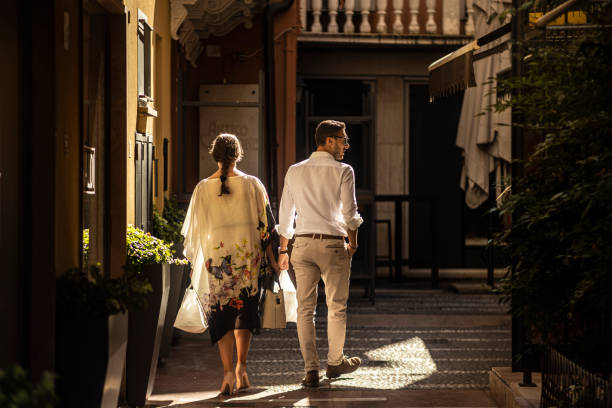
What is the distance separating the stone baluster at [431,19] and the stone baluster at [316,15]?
5.58ft

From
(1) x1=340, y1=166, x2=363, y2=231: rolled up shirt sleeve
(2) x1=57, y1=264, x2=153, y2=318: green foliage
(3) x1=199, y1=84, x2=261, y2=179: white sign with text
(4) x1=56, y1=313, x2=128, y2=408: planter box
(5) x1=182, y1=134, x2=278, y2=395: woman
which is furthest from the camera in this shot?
(3) x1=199, y1=84, x2=261, y2=179: white sign with text

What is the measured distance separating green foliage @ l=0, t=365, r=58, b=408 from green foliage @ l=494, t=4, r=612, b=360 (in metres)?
2.42

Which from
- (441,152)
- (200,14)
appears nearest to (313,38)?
(441,152)

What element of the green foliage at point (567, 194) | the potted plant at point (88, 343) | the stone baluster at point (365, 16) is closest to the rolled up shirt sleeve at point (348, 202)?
the green foliage at point (567, 194)

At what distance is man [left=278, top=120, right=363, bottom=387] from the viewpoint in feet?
22.3

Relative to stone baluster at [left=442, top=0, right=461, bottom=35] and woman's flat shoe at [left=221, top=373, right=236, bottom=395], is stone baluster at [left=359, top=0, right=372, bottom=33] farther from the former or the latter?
woman's flat shoe at [left=221, top=373, right=236, bottom=395]

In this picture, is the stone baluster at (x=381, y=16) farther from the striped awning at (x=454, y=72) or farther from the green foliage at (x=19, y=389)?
the green foliage at (x=19, y=389)

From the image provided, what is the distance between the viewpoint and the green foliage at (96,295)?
14.1 ft

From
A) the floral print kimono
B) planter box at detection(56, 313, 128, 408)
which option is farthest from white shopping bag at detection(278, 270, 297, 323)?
planter box at detection(56, 313, 128, 408)

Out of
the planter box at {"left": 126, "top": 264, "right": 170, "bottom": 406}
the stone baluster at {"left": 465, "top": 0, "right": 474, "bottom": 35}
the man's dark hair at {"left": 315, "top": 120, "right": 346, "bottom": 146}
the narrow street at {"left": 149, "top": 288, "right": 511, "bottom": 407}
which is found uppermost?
the stone baluster at {"left": 465, "top": 0, "right": 474, "bottom": 35}

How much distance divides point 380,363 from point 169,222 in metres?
2.48

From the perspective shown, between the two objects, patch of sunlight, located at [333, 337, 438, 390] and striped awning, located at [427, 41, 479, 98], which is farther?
patch of sunlight, located at [333, 337, 438, 390]

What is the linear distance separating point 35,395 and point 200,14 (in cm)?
837

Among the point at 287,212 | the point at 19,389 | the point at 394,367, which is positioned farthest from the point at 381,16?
the point at 19,389
